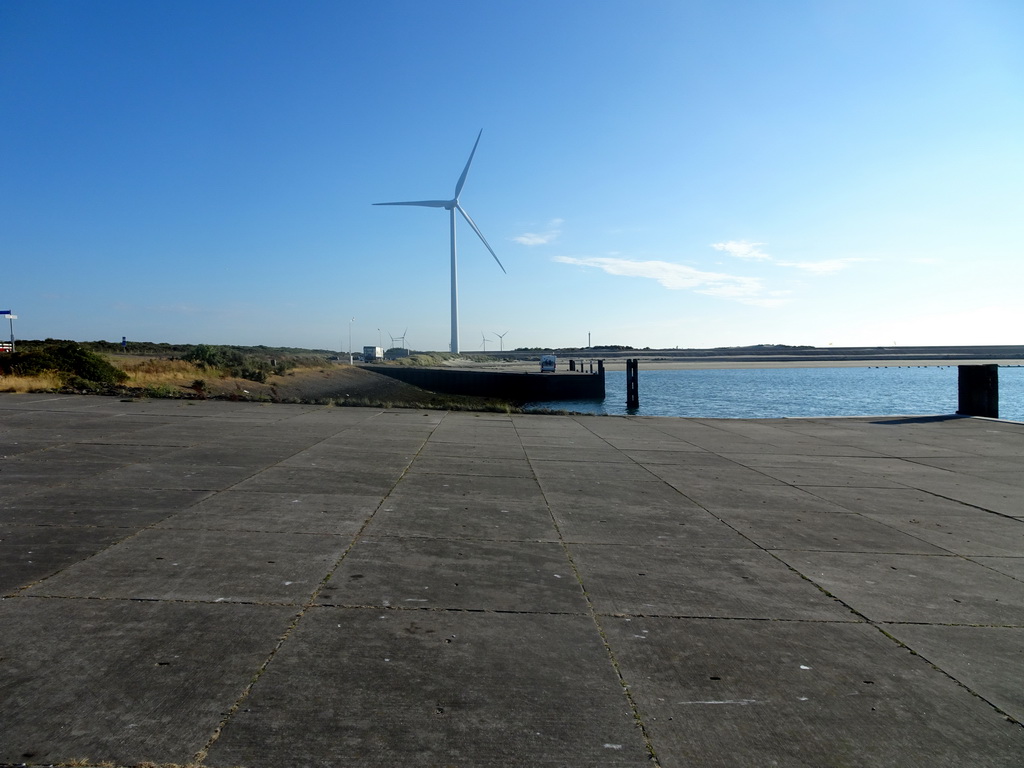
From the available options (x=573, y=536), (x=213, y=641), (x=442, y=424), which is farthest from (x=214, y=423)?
(x=213, y=641)

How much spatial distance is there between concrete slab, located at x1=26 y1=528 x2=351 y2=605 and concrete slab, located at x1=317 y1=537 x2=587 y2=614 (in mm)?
239

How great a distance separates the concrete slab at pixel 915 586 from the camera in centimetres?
502

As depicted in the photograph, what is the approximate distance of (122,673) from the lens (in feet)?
11.8

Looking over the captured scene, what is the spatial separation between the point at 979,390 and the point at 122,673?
22.0 m

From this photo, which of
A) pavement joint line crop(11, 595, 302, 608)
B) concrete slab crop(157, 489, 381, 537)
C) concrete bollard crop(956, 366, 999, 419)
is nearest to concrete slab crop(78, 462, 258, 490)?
concrete slab crop(157, 489, 381, 537)

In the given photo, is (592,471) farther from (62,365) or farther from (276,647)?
(62,365)

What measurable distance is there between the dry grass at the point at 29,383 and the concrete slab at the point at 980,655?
833 inches

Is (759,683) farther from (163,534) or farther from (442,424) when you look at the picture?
(442,424)

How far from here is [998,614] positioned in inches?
198

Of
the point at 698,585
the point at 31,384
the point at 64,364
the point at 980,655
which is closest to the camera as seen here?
the point at 980,655

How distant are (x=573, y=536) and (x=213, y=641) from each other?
3.53 meters

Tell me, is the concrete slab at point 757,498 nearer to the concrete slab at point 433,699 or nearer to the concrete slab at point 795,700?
the concrete slab at point 795,700

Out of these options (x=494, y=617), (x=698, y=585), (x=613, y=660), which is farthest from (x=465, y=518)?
(x=613, y=660)

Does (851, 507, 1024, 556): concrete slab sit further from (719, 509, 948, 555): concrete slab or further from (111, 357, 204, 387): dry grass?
(111, 357, 204, 387): dry grass
